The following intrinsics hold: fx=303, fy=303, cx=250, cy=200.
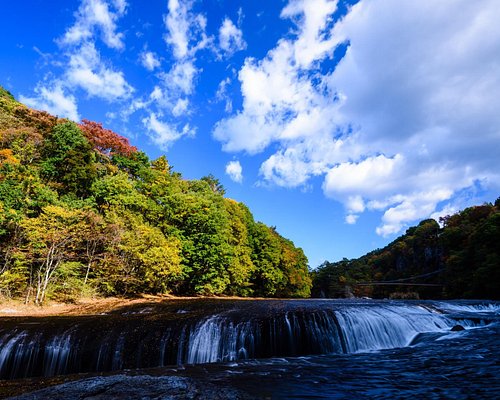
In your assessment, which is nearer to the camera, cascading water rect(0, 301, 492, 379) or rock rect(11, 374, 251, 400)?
rock rect(11, 374, 251, 400)

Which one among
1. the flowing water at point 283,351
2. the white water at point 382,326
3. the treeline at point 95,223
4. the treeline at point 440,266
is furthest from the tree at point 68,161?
the treeline at point 440,266

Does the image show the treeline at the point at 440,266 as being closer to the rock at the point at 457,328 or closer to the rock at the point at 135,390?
the rock at the point at 457,328

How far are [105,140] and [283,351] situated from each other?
107ft

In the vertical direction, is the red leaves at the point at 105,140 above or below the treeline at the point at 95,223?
above

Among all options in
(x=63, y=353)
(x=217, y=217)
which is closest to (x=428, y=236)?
(x=217, y=217)

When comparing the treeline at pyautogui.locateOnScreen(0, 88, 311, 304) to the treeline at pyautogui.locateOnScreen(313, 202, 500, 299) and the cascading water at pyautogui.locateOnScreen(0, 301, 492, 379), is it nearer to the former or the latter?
the cascading water at pyautogui.locateOnScreen(0, 301, 492, 379)

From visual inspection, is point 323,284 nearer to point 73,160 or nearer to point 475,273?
point 475,273

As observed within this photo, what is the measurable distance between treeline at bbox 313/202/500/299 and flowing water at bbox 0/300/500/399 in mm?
27570

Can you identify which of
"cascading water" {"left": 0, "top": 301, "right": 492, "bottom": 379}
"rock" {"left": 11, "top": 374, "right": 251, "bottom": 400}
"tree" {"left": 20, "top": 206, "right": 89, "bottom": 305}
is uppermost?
"tree" {"left": 20, "top": 206, "right": 89, "bottom": 305}

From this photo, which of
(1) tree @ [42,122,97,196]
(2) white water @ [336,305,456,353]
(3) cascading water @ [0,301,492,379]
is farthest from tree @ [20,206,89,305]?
(2) white water @ [336,305,456,353]

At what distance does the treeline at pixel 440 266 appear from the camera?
3450cm

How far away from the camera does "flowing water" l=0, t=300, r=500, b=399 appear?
19.7ft

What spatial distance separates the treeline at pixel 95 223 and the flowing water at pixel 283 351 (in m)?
7.76

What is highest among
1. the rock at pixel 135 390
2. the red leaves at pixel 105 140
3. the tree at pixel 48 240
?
the red leaves at pixel 105 140
